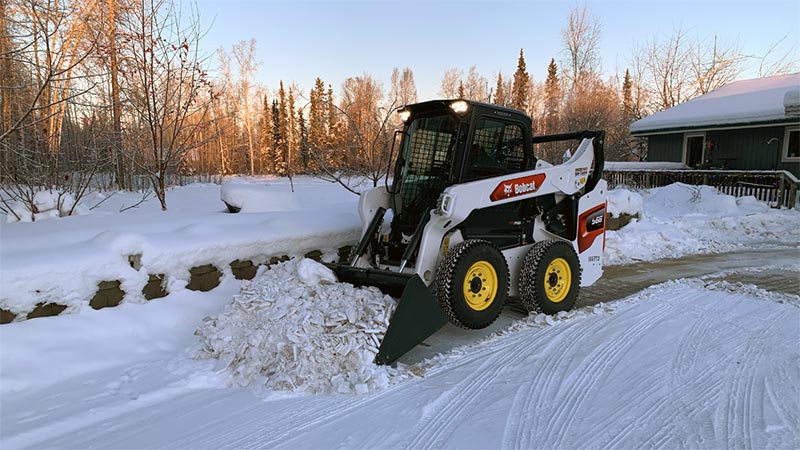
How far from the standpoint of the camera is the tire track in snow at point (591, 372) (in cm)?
301

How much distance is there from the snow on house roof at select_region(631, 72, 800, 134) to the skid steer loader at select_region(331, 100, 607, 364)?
45.9ft

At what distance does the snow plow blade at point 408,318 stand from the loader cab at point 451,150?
3.33 ft

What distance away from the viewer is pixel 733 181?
569 inches

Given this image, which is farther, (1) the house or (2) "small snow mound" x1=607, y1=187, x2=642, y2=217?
(1) the house

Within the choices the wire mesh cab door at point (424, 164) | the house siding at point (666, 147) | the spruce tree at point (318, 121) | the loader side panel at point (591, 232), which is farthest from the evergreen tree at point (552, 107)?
the wire mesh cab door at point (424, 164)

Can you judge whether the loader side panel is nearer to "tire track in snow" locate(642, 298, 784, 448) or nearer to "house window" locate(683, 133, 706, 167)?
"tire track in snow" locate(642, 298, 784, 448)

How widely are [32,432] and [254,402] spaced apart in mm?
1300

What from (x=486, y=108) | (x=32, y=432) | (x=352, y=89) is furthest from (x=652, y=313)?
(x=352, y=89)

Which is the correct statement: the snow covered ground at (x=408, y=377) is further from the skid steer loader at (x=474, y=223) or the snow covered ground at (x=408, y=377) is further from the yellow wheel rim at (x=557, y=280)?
the skid steer loader at (x=474, y=223)

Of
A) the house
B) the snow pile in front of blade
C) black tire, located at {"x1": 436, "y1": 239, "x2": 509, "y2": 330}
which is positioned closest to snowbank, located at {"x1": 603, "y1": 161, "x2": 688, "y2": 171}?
the house

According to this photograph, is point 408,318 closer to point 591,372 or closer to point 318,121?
point 591,372

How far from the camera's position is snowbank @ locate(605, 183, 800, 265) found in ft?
28.2

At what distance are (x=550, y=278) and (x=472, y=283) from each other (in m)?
1.22

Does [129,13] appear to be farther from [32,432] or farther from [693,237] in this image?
[693,237]
